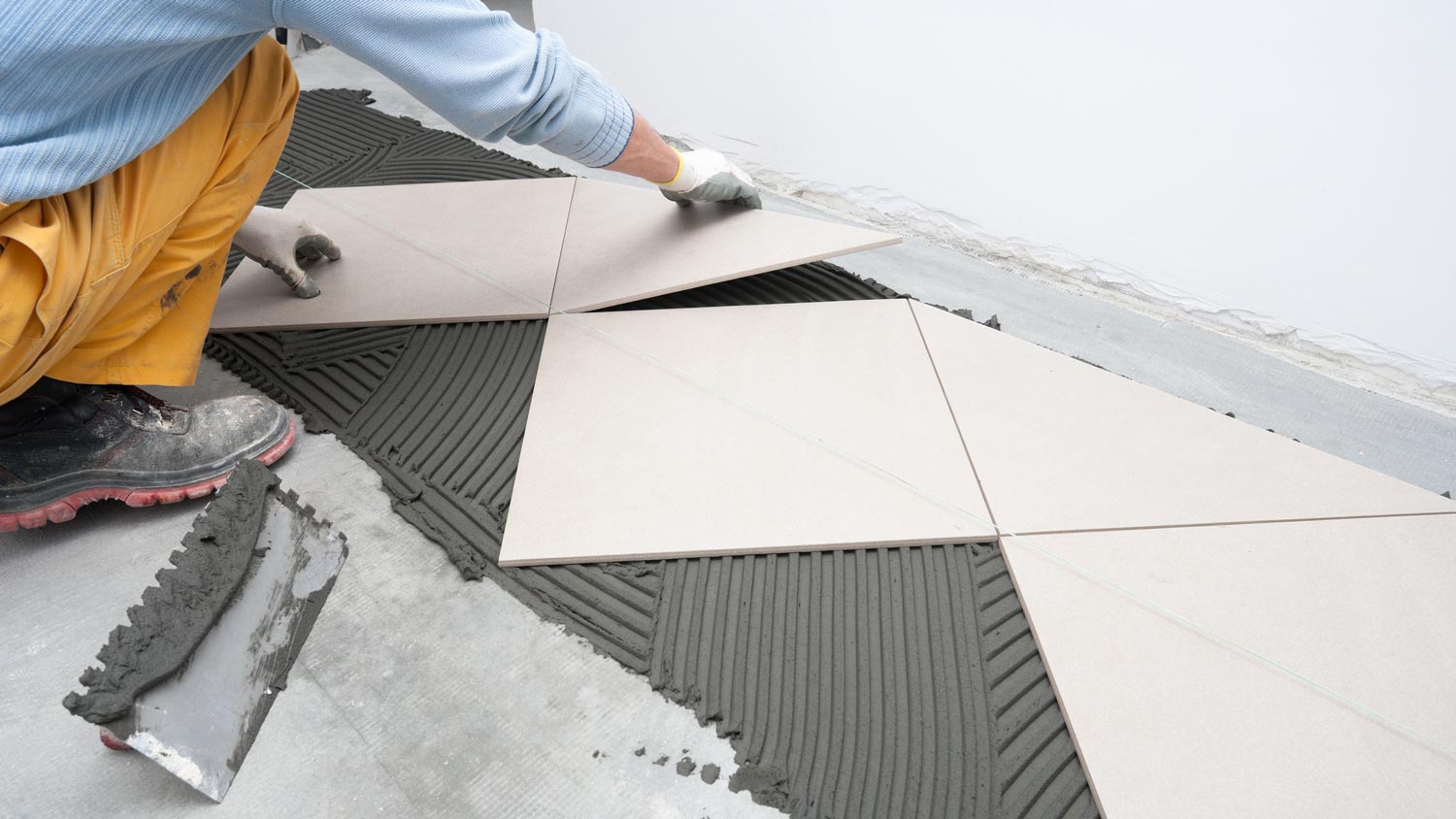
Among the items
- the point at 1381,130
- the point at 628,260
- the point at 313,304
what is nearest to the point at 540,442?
the point at 628,260

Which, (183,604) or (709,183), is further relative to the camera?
(709,183)

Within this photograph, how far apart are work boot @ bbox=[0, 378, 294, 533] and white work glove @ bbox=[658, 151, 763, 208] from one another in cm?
98

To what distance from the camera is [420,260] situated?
7.00ft

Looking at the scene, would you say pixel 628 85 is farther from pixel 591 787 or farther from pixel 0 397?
pixel 591 787

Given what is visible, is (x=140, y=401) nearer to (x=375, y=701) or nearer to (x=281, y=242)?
(x=281, y=242)

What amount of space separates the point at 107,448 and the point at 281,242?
1.96ft

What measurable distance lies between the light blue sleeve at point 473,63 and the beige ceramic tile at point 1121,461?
847mm

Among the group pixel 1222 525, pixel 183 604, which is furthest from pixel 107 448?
pixel 1222 525

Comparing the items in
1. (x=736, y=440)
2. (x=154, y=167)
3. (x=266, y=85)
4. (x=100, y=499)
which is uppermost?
(x=266, y=85)

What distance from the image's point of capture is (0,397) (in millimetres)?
1337

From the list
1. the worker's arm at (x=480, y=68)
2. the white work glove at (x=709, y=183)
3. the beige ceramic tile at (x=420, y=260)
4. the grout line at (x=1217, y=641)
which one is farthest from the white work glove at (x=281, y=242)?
the grout line at (x=1217, y=641)

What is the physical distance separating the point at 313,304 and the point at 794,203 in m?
1.35

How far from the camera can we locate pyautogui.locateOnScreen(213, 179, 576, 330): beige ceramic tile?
1.98 metres

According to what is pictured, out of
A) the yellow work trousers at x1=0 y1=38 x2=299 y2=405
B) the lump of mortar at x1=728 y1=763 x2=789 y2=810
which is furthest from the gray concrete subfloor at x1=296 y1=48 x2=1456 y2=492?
the lump of mortar at x1=728 y1=763 x2=789 y2=810
